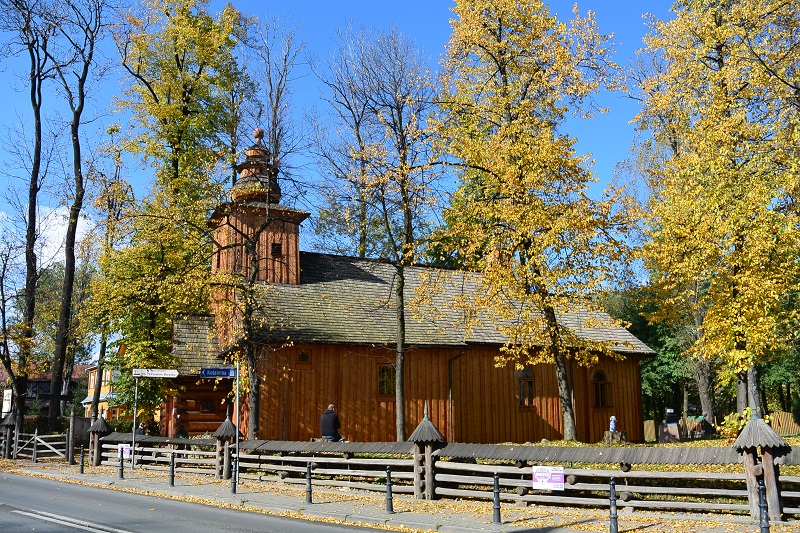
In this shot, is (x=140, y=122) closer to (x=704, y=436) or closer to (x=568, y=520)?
(x=568, y=520)

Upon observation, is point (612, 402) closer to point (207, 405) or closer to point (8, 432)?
point (207, 405)

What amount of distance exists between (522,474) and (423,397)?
12.5 metres

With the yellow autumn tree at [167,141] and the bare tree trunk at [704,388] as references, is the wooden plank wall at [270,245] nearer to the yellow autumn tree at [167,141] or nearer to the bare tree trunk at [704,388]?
the yellow autumn tree at [167,141]

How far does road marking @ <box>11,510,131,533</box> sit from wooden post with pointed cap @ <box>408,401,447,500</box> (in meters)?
6.15

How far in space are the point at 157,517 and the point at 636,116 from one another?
63.6ft

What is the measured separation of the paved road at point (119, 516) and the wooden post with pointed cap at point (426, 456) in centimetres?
312

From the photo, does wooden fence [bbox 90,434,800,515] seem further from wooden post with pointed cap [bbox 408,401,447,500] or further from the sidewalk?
the sidewalk

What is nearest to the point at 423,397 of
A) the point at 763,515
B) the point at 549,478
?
the point at 549,478

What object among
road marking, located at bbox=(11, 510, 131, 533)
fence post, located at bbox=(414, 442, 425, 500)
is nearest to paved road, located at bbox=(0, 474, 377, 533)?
road marking, located at bbox=(11, 510, 131, 533)

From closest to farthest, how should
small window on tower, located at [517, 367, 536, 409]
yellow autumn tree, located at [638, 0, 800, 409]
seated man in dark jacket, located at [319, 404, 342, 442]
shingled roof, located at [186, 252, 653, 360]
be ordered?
yellow autumn tree, located at [638, 0, 800, 409] → seated man in dark jacket, located at [319, 404, 342, 442] → shingled roof, located at [186, 252, 653, 360] → small window on tower, located at [517, 367, 536, 409]

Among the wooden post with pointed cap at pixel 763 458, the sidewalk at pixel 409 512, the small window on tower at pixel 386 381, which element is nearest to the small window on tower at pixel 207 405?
the small window on tower at pixel 386 381

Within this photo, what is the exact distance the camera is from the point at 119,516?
12.5 meters

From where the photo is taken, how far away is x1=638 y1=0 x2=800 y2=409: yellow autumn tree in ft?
58.7

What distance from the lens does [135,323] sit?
29.3 m
